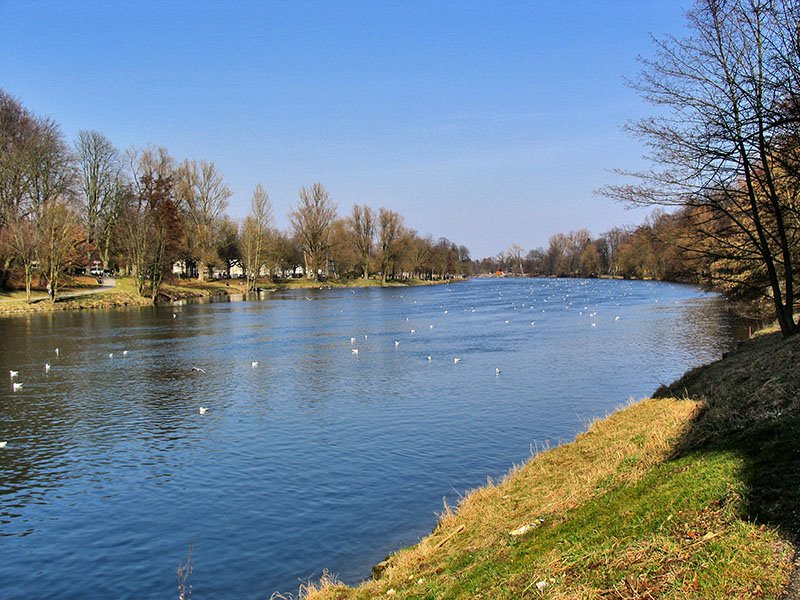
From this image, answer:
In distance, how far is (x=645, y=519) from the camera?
23.5ft

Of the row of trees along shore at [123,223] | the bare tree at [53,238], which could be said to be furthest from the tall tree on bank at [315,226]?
the bare tree at [53,238]

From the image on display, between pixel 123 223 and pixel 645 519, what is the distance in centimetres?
8380

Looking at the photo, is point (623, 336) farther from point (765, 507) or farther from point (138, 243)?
point (138, 243)

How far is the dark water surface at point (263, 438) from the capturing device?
11648 mm

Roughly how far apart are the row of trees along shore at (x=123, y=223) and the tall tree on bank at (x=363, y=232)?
13.5 feet

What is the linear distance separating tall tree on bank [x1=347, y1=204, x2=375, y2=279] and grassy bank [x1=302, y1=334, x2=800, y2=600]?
129 metres

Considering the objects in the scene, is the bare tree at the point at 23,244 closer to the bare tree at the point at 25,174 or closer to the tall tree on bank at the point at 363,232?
the bare tree at the point at 25,174

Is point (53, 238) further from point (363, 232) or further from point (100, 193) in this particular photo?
point (363, 232)

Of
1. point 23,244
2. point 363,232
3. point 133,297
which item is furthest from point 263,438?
point 363,232

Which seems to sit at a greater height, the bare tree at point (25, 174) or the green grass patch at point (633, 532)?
the bare tree at point (25, 174)

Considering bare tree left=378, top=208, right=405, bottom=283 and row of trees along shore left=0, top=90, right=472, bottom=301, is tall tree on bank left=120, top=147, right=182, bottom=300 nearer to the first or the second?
row of trees along shore left=0, top=90, right=472, bottom=301

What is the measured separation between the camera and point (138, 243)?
75.8m

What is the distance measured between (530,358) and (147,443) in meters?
19.6

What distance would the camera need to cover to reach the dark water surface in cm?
1165
